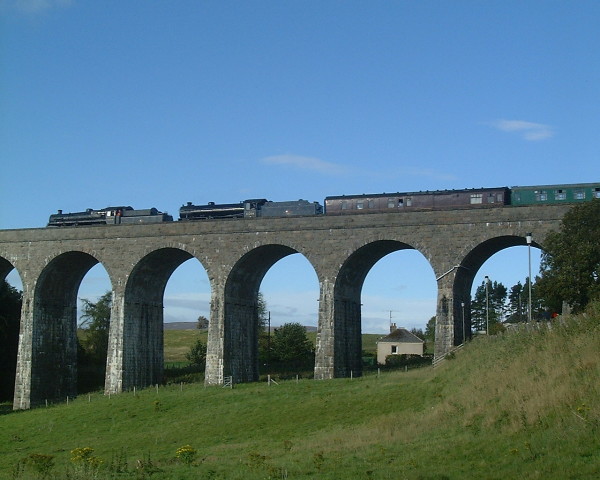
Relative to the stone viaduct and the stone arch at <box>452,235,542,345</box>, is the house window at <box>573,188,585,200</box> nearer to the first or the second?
the stone viaduct

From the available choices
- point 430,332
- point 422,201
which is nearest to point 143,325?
point 422,201

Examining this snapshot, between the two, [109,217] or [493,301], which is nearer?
[109,217]

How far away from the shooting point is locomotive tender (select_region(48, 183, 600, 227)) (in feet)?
178

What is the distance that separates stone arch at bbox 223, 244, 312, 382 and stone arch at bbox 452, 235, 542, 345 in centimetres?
1166

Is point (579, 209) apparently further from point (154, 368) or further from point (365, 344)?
point (365, 344)

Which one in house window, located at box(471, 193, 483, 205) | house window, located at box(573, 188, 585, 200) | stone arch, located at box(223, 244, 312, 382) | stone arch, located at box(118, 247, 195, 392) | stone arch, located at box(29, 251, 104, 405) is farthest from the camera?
stone arch, located at box(29, 251, 104, 405)

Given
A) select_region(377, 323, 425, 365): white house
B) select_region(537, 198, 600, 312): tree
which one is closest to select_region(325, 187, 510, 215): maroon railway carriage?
select_region(537, 198, 600, 312): tree

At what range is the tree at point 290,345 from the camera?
3231 inches

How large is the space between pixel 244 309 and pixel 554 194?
22.9m

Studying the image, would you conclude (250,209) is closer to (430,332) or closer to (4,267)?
(4,267)

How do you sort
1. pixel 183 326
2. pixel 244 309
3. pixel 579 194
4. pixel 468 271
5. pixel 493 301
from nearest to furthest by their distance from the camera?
1. pixel 579 194
2. pixel 468 271
3. pixel 244 309
4. pixel 493 301
5. pixel 183 326

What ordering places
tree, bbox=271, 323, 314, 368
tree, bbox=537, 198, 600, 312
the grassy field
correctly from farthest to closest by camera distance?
1. the grassy field
2. tree, bbox=271, 323, 314, 368
3. tree, bbox=537, 198, 600, 312

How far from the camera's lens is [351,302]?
189ft

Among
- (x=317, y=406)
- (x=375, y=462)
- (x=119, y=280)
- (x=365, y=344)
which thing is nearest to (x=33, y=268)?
(x=119, y=280)
